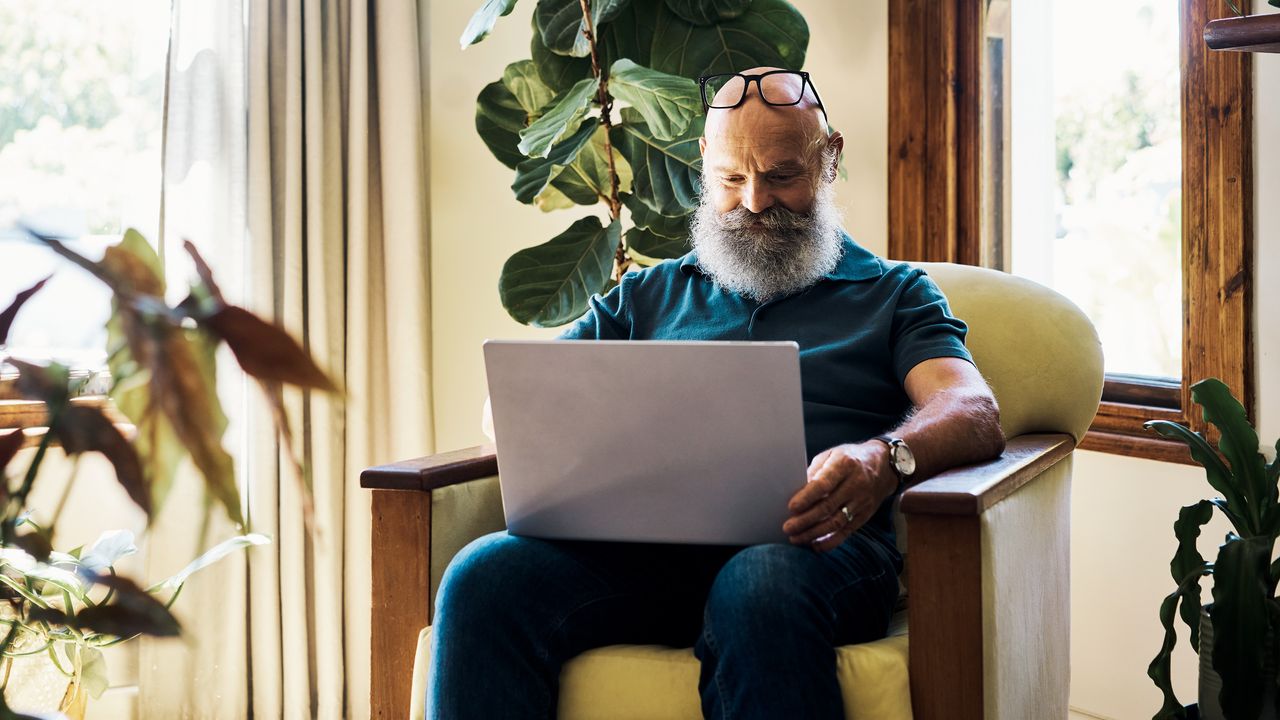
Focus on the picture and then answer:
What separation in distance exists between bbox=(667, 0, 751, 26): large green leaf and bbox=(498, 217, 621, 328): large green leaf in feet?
1.34

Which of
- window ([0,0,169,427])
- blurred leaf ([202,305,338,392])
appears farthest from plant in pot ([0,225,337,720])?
window ([0,0,169,427])

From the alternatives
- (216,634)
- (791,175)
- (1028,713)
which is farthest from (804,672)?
(216,634)

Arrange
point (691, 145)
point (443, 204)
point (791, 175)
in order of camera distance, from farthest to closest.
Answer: point (443, 204)
point (691, 145)
point (791, 175)

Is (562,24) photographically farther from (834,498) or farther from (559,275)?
(834,498)

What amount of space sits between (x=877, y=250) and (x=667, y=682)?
1.52m

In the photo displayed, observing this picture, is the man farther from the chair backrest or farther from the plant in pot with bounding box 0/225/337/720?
the plant in pot with bounding box 0/225/337/720

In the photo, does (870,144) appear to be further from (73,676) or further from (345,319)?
(73,676)

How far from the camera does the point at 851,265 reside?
167 cm

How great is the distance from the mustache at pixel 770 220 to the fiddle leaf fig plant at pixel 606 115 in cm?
29

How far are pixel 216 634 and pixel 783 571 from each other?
171cm

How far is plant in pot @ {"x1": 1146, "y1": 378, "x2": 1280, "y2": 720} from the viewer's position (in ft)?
4.72

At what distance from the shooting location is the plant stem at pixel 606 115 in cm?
202

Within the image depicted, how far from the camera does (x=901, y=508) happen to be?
3.81 ft

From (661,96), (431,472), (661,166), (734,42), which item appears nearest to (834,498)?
(431,472)
